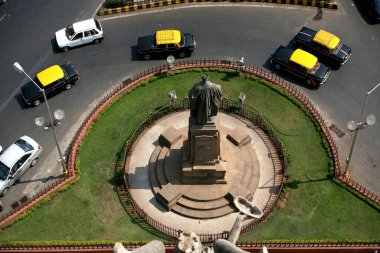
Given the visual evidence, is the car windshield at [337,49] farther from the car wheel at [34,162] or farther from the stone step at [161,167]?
the car wheel at [34,162]

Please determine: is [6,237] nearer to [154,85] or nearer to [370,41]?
[154,85]

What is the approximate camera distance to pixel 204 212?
34656mm

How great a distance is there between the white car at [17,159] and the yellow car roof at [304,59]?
21.8m

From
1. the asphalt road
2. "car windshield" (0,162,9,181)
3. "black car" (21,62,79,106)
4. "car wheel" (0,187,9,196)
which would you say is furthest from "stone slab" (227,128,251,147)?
"car wheel" (0,187,9,196)

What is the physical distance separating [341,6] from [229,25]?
11.1m

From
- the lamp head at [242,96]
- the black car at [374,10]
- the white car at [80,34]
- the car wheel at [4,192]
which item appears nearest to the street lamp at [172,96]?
the lamp head at [242,96]

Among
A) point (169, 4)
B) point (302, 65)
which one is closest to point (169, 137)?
point (302, 65)

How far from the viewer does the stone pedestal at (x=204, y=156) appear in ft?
107

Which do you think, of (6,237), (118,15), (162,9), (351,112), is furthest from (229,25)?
(6,237)

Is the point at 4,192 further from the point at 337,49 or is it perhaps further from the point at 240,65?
the point at 337,49

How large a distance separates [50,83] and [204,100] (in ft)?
53.2

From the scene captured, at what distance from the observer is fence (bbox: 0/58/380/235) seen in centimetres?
3538

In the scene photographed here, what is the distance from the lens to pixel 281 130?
3959 cm

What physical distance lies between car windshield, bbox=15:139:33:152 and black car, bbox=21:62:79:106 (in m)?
4.25
